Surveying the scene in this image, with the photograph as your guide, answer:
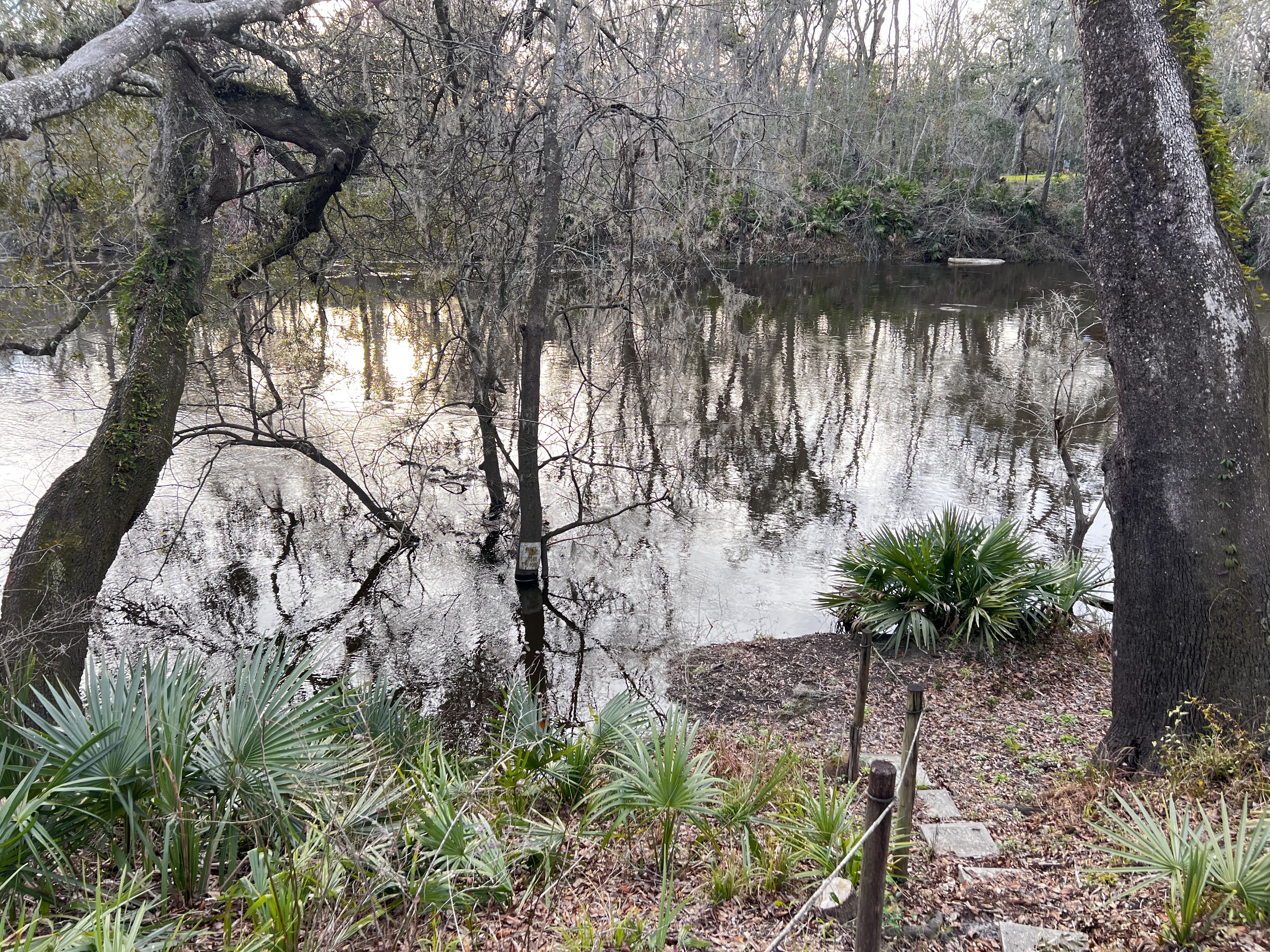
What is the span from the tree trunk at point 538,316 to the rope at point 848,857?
6.87 m

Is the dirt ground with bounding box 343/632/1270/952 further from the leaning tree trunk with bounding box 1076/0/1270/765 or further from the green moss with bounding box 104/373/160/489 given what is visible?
the green moss with bounding box 104/373/160/489

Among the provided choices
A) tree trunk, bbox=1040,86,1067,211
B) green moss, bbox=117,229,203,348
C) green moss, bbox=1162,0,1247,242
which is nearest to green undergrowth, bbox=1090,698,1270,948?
green moss, bbox=1162,0,1247,242

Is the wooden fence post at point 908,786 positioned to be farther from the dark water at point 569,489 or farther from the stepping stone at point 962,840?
the dark water at point 569,489

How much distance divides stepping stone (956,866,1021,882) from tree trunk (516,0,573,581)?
6892mm

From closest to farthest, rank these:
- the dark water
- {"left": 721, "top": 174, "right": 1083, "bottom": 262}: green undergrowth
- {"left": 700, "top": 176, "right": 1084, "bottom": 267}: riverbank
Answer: the dark water → {"left": 700, "top": 176, "right": 1084, "bottom": 267}: riverbank → {"left": 721, "top": 174, "right": 1083, "bottom": 262}: green undergrowth

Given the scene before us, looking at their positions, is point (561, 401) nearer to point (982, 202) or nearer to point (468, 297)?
point (468, 297)

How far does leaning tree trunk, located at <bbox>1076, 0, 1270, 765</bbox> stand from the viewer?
16.0ft

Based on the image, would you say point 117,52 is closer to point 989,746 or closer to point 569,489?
point 989,746

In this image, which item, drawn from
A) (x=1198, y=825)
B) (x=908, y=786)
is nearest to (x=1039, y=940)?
(x=908, y=786)

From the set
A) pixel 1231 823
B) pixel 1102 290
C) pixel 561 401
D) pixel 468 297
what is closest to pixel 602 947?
pixel 1231 823

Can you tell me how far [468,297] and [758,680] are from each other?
5848 mm

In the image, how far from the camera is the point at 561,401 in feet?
54.9

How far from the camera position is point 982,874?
415 centimetres

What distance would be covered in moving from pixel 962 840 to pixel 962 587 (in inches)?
174
